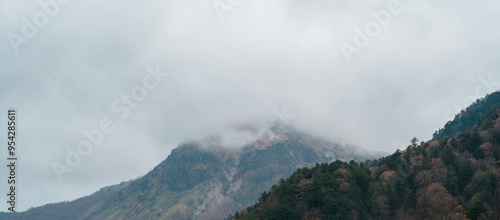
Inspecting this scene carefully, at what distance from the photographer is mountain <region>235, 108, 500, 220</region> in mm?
144500

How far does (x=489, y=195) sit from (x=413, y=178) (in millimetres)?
31916

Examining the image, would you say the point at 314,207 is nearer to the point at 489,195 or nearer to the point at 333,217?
the point at 333,217

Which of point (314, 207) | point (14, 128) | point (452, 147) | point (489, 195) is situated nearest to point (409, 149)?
point (452, 147)

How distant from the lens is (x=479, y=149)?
561 ft

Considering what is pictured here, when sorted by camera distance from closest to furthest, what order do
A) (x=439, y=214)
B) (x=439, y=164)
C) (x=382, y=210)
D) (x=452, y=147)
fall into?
(x=439, y=214) → (x=382, y=210) → (x=439, y=164) → (x=452, y=147)

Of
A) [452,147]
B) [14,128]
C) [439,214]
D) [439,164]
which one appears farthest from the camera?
[452,147]

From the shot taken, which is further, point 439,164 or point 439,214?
point 439,164

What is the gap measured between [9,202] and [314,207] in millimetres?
108328

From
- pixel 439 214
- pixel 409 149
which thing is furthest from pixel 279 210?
pixel 409 149

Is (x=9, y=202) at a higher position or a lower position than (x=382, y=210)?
higher

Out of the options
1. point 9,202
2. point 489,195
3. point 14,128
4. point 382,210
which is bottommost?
point 489,195

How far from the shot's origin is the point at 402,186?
6486 inches

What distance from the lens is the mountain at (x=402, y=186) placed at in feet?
474

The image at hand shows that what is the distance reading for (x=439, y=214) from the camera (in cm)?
11431
